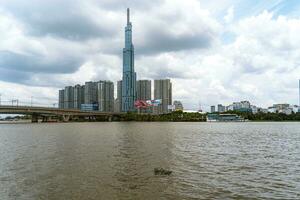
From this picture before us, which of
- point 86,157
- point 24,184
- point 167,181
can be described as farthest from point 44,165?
point 167,181

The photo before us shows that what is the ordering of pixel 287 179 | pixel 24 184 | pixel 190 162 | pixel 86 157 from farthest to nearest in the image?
pixel 86 157 → pixel 190 162 → pixel 287 179 → pixel 24 184

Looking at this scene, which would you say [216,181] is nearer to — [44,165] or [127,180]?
[127,180]

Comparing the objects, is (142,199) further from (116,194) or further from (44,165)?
(44,165)

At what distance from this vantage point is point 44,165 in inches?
1399

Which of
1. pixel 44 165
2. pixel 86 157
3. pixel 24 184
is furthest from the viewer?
pixel 86 157

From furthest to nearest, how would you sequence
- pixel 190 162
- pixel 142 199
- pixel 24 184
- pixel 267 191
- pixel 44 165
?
pixel 190 162, pixel 44 165, pixel 24 184, pixel 267 191, pixel 142 199

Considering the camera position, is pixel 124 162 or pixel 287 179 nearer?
pixel 287 179

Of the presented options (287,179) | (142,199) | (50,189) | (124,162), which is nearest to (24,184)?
(50,189)

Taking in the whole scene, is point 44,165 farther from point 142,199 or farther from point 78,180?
point 142,199

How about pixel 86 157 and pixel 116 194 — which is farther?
pixel 86 157

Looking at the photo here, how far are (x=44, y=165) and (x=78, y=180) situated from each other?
9627 millimetres

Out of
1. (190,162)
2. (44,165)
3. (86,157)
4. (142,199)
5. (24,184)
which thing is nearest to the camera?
(142,199)

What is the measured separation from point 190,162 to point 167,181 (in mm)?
11319

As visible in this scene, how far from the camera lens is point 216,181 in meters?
27.3
